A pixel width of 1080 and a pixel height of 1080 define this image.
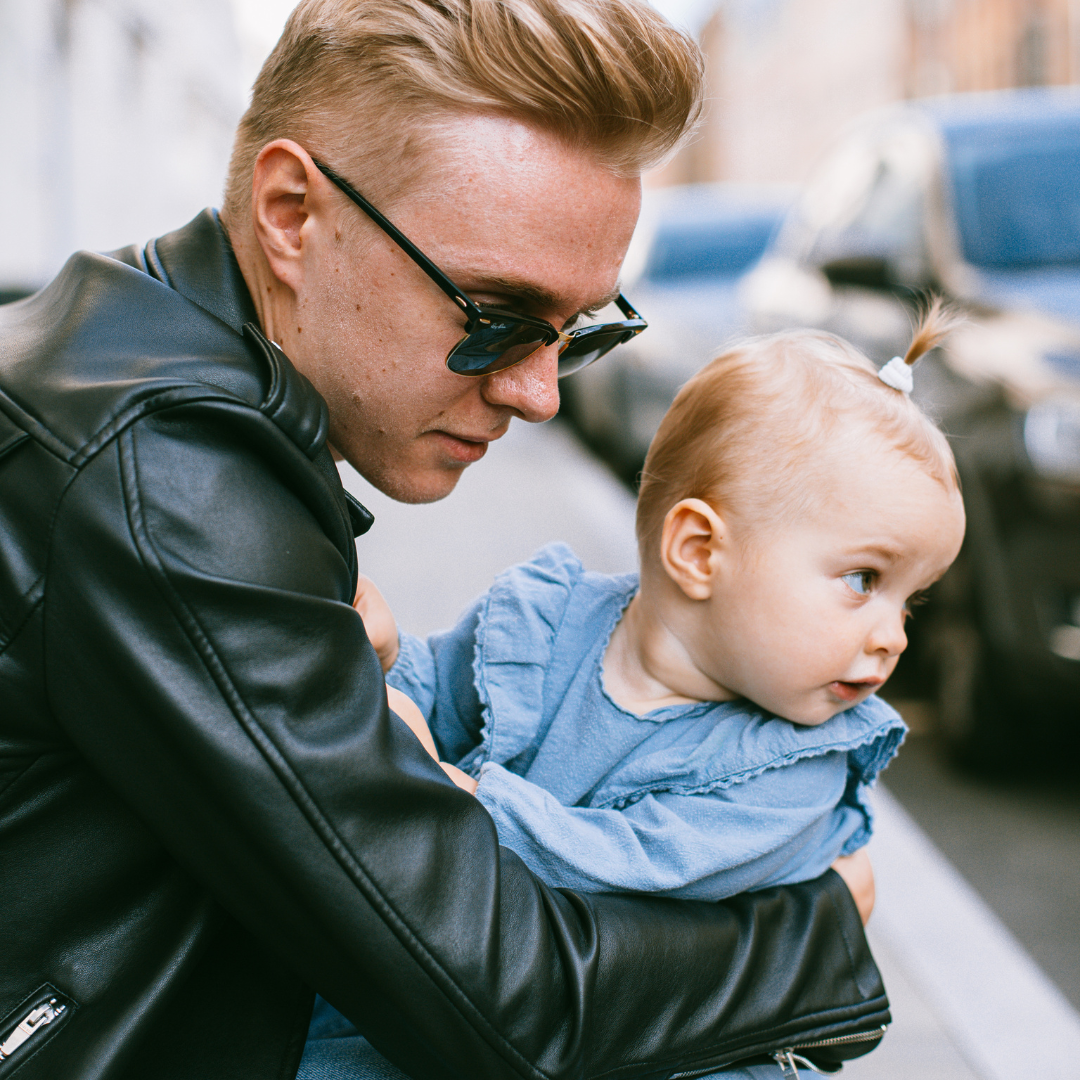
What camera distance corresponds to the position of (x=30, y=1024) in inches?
43.3

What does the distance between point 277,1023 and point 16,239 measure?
32.6 ft

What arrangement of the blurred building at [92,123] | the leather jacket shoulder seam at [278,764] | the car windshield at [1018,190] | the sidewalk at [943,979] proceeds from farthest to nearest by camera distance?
the blurred building at [92,123] < the car windshield at [1018,190] < the sidewalk at [943,979] < the leather jacket shoulder seam at [278,764]

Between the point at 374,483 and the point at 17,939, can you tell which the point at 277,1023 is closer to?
the point at 17,939

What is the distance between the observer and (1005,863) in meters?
3.42

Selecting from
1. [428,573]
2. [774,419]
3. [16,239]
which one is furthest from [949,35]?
[774,419]

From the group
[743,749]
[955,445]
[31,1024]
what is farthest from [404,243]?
[955,445]

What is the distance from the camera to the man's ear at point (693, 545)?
1595mm

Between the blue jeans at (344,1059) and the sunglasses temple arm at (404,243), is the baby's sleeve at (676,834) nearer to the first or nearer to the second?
the blue jeans at (344,1059)

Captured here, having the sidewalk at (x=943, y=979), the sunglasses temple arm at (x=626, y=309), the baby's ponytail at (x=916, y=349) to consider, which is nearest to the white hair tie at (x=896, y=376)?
the baby's ponytail at (x=916, y=349)

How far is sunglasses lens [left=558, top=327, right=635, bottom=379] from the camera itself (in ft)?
5.41

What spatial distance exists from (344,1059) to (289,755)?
0.52 metres

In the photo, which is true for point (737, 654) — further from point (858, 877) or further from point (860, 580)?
point (858, 877)

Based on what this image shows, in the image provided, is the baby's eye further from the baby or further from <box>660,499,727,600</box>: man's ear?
<box>660,499,727,600</box>: man's ear

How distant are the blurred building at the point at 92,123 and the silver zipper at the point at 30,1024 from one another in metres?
5.29
